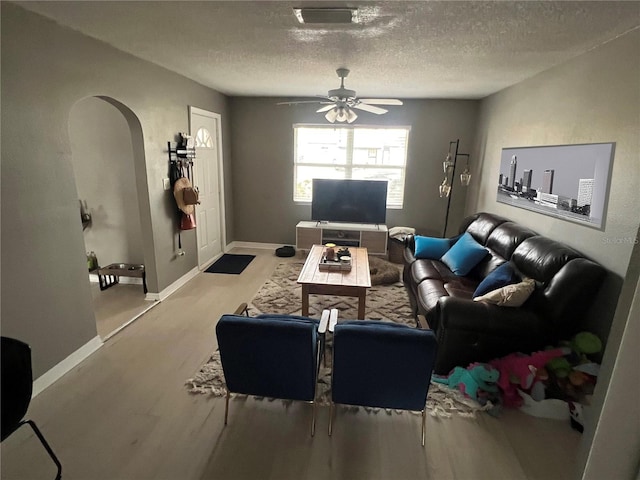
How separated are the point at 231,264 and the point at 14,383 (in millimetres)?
3634

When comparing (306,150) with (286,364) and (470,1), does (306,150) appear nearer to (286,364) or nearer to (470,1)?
(470,1)

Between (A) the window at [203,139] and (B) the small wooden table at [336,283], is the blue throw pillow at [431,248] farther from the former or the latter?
(A) the window at [203,139]

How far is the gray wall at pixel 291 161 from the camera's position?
5.16 m

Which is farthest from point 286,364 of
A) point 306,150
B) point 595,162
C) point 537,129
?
point 306,150

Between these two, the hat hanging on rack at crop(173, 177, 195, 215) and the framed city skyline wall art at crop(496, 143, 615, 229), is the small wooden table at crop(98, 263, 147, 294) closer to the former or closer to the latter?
the hat hanging on rack at crop(173, 177, 195, 215)

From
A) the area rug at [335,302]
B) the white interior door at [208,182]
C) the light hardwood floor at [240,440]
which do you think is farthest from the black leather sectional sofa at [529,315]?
the white interior door at [208,182]

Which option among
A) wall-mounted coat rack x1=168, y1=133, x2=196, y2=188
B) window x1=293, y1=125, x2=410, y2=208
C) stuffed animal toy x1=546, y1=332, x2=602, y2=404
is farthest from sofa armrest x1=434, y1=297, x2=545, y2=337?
window x1=293, y1=125, x2=410, y2=208

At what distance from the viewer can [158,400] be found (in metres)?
2.30

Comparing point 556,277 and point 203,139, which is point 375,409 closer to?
point 556,277

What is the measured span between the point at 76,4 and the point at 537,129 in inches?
150

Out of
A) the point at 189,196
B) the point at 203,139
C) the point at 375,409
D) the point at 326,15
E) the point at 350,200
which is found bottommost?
the point at 375,409

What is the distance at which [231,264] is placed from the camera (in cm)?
504

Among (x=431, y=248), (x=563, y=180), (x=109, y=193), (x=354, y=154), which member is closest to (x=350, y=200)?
(x=354, y=154)

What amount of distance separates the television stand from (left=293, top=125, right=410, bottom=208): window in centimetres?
65
